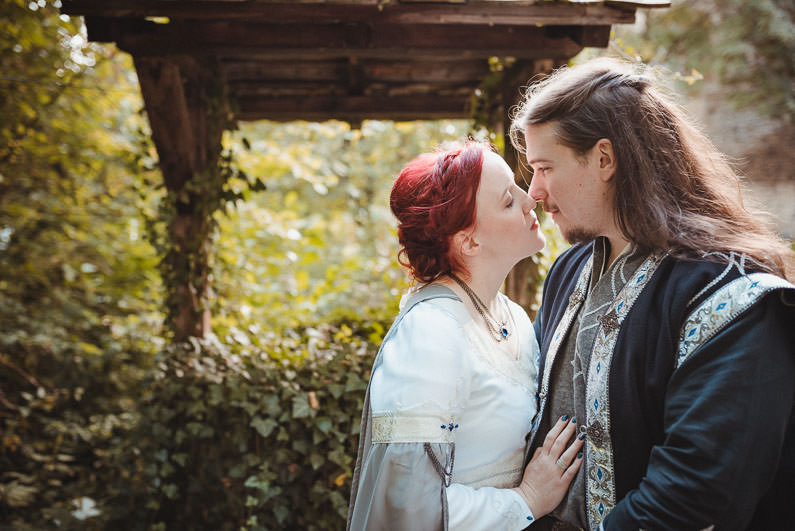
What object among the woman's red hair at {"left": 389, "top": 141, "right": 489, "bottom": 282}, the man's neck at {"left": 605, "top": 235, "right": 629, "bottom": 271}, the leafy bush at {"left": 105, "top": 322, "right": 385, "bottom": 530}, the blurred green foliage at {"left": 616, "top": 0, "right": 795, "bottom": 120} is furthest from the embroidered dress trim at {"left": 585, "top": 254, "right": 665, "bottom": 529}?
the blurred green foliage at {"left": 616, "top": 0, "right": 795, "bottom": 120}

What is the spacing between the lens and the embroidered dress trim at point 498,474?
59.6 inches

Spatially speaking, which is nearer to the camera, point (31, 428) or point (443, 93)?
point (443, 93)

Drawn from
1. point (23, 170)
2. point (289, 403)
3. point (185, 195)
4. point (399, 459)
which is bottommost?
point (289, 403)

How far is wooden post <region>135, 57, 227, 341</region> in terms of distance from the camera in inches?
129

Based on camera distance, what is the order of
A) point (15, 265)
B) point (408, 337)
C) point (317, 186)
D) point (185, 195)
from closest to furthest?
point (408, 337) < point (185, 195) < point (15, 265) < point (317, 186)

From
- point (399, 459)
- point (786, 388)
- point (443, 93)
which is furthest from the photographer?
point (443, 93)

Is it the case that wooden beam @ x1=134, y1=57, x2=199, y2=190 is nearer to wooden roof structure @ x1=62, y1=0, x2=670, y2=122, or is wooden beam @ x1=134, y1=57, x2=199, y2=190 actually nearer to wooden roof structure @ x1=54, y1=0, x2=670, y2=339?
wooden roof structure @ x1=54, y1=0, x2=670, y2=339

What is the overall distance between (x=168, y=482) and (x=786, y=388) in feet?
10.2

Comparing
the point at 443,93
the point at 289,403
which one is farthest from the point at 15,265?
the point at 443,93

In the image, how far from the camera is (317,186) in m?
6.00

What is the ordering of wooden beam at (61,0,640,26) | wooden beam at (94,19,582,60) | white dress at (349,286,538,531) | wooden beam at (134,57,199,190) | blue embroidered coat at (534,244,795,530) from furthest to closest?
wooden beam at (134,57,199,190)
wooden beam at (94,19,582,60)
wooden beam at (61,0,640,26)
white dress at (349,286,538,531)
blue embroidered coat at (534,244,795,530)

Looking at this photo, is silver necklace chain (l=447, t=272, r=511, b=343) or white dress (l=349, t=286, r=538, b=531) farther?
silver necklace chain (l=447, t=272, r=511, b=343)

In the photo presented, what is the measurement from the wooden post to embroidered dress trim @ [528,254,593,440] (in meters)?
2.42

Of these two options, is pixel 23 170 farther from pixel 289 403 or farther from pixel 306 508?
pixel 306 508
